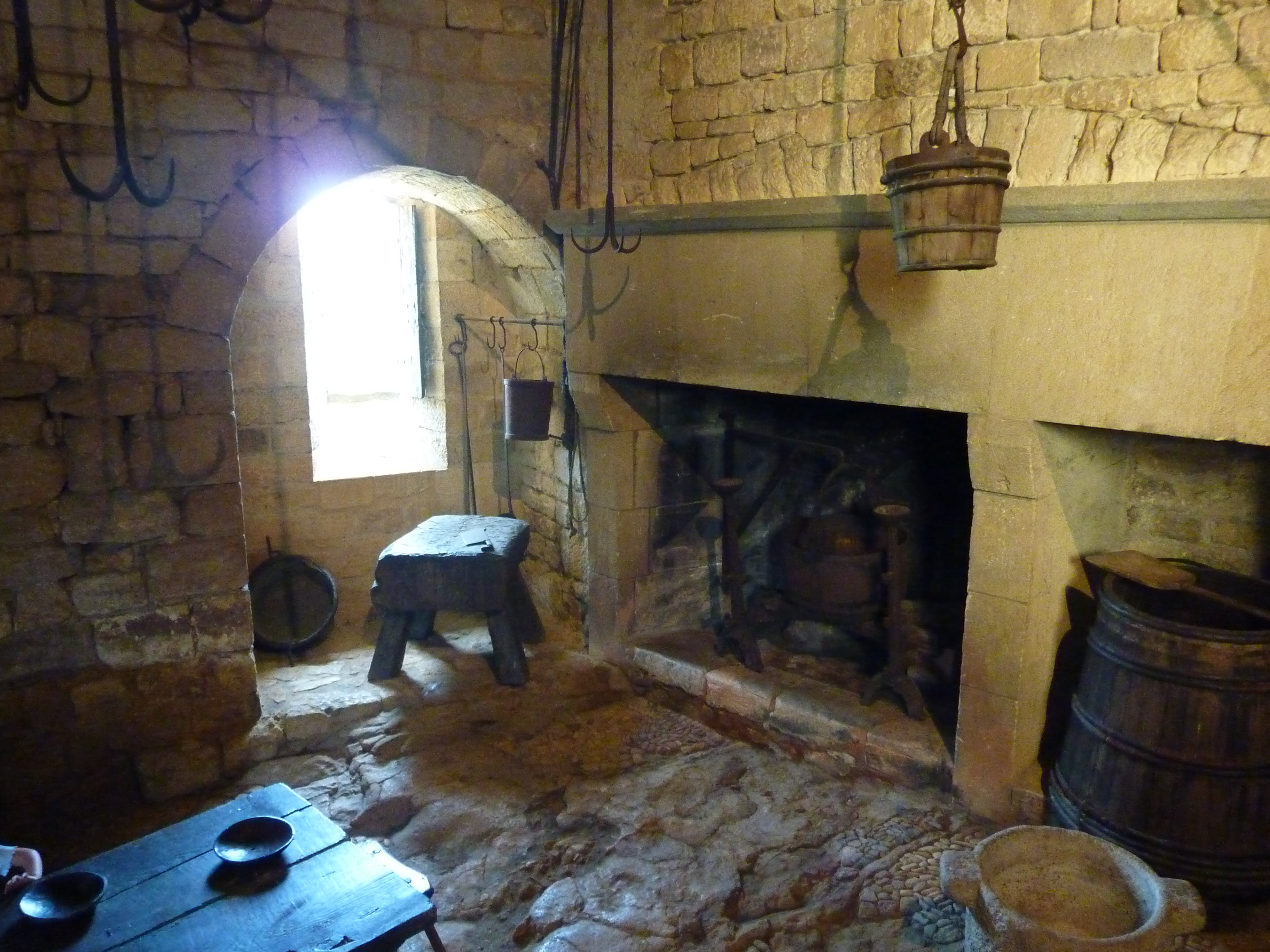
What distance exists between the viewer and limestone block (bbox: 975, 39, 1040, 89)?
10.2ft

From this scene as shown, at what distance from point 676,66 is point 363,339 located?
4.20 meters

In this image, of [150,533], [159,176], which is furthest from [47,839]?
[159,176]

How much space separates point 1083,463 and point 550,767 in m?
2.36

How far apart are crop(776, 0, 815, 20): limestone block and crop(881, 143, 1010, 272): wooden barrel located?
1.48 m

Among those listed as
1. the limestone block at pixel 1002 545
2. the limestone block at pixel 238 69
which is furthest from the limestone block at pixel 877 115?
the limestone block at pixel 238 69

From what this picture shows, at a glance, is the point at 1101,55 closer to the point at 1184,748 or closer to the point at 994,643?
the point at 994,643

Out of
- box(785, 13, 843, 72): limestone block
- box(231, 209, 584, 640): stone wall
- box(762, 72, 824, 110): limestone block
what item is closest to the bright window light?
box(231, 209, 584, 640): stone wall

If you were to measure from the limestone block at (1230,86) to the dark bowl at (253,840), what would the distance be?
3285mm

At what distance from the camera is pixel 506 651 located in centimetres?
454

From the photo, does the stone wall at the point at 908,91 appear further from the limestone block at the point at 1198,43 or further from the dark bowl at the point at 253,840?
the dark bowl at the point at 253,840

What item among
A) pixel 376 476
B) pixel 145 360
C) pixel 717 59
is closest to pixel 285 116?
pixel 145 360

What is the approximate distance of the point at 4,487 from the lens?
11.0 feet

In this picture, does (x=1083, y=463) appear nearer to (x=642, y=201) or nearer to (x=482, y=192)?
(x=642, y=201)

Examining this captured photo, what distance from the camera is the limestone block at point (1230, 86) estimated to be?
2.67m
